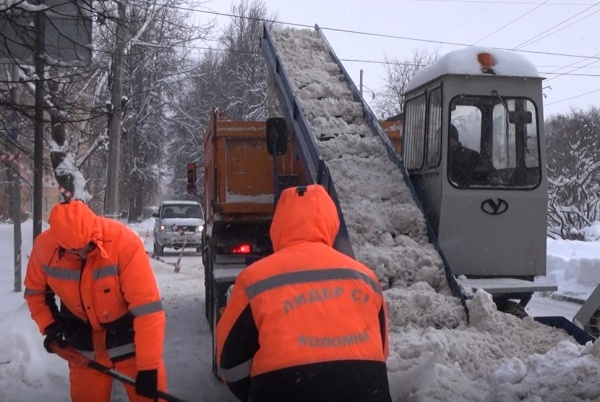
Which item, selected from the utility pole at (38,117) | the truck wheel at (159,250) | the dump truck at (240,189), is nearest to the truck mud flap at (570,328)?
the dump truck at (240,189)

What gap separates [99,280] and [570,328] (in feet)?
13.9

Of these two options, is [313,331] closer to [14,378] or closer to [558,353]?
[558,353]

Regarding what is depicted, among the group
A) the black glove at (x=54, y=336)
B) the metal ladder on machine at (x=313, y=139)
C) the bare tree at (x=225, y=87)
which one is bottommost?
the black glove at (x=54, y=336)

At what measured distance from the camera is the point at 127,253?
430 cm

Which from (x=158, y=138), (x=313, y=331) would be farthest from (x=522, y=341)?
(x=158, y=138)

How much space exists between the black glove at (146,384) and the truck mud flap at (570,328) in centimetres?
383

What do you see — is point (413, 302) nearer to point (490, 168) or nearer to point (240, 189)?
point (490, 168)

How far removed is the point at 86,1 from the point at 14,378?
3.99 metres

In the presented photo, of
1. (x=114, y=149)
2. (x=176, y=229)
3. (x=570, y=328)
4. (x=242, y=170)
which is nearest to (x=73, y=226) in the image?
(x=570, y=328)

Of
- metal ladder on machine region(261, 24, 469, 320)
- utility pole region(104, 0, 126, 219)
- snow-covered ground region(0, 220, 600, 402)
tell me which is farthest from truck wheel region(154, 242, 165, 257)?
metal ladder on machine region(261, 24, 469, 320)

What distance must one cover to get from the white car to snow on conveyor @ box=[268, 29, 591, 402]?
16.1m

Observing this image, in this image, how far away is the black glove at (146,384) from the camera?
13.4 feet

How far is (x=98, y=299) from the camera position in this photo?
4.30 m

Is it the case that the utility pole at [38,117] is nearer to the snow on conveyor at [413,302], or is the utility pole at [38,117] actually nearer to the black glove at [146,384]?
the snow on conveyor at [413,302]
